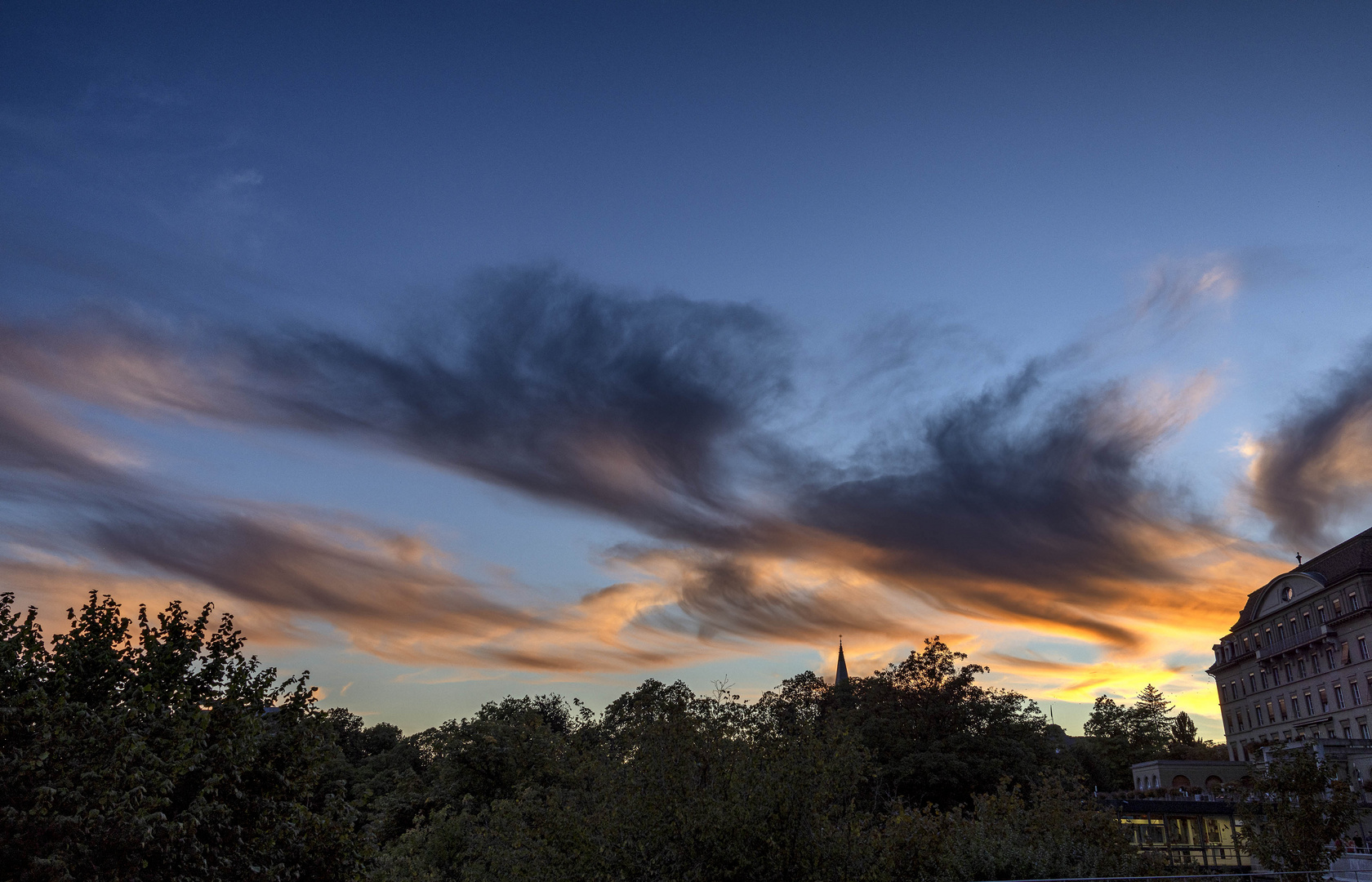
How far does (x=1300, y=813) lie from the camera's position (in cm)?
2850

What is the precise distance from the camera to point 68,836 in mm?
15055

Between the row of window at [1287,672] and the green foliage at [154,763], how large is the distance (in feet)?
247

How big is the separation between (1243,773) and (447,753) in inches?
2563

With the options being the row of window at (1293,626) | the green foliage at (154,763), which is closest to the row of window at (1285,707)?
the row of window at (1293,626)

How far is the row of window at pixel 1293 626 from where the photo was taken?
230 feet

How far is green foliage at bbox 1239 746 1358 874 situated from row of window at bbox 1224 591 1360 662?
1912 inches

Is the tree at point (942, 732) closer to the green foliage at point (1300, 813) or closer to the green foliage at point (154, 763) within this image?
the green foliage at point (1300, 813)

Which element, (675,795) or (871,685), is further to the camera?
(871,685)

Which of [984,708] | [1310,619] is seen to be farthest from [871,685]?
[1310,619]

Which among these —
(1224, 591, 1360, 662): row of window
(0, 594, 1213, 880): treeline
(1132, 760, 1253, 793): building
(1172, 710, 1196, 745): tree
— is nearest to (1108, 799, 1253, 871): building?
(1132, 760, 1253, 793): building

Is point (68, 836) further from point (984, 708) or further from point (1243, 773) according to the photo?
point (1243, 773)

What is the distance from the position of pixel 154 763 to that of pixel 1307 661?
8656 cm

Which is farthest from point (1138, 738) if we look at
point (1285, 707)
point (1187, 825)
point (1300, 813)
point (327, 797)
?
point (327, 797)

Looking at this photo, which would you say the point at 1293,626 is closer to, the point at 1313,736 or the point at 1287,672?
the point at 1287,672
